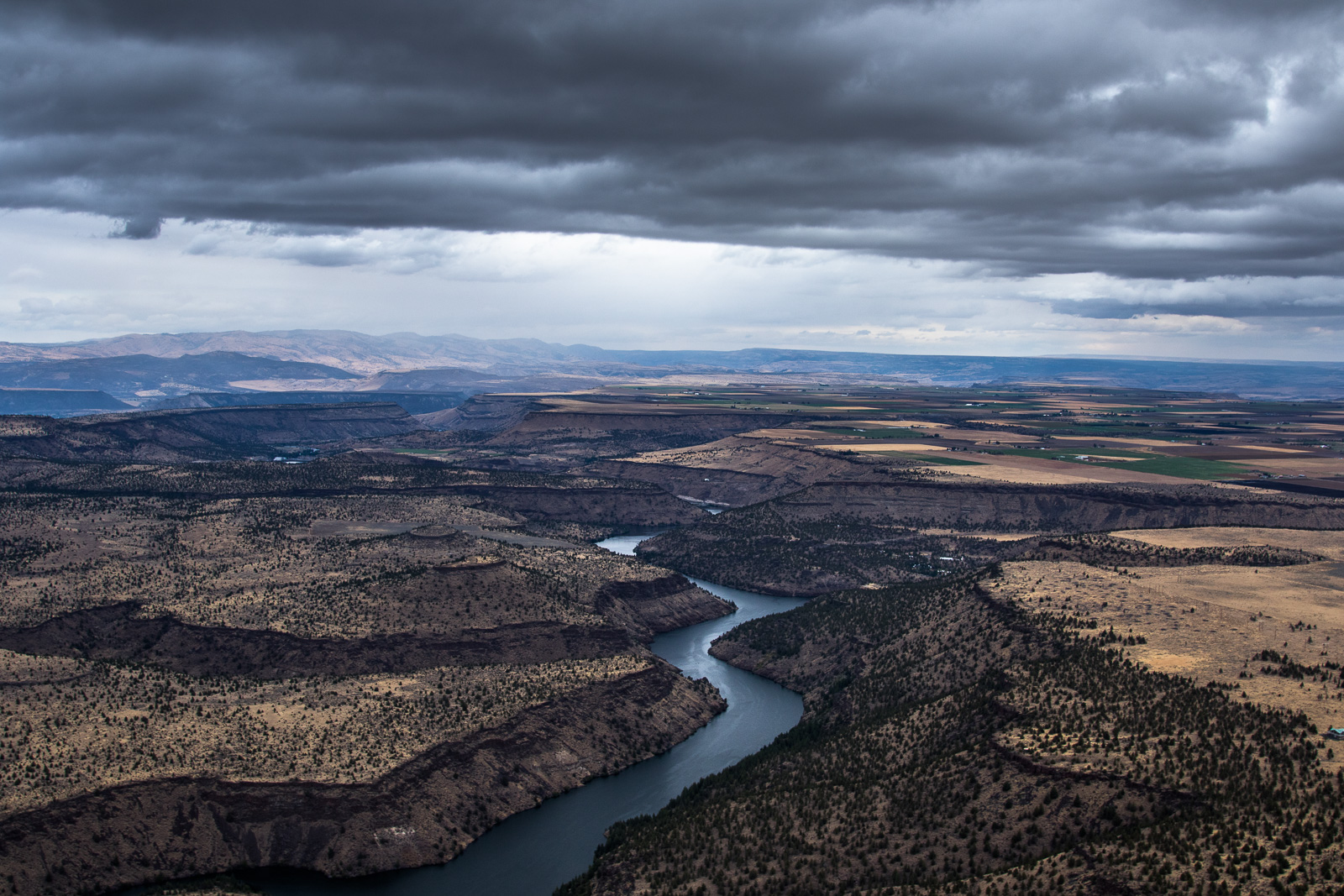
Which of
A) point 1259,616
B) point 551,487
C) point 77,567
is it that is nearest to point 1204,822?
point 1259,616

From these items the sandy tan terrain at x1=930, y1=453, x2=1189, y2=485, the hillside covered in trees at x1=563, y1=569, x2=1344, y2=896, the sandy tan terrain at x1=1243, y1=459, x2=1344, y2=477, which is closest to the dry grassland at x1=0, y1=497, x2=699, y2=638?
the hillside covered in trees at x1=563, y1=569, x2=1344, y2=896

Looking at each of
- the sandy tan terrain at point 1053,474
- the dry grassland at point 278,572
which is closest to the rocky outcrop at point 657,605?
the dry grassland at point 278,572

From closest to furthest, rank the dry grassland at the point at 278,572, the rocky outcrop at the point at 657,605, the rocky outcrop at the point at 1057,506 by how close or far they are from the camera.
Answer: the dry grassland at the point at 278,572 < the rocky outcrop at the point at 657,605 < the rocky outcrop at the point at 1057,506

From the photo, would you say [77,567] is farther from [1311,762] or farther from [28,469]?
[1311,762]

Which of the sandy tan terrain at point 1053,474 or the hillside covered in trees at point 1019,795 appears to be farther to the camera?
the sandy tan terrain at point 1053,474

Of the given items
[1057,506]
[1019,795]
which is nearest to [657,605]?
[1019,795]

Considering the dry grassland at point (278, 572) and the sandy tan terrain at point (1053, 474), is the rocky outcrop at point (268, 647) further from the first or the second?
the sandy tan terrain at point (1053, 474)
